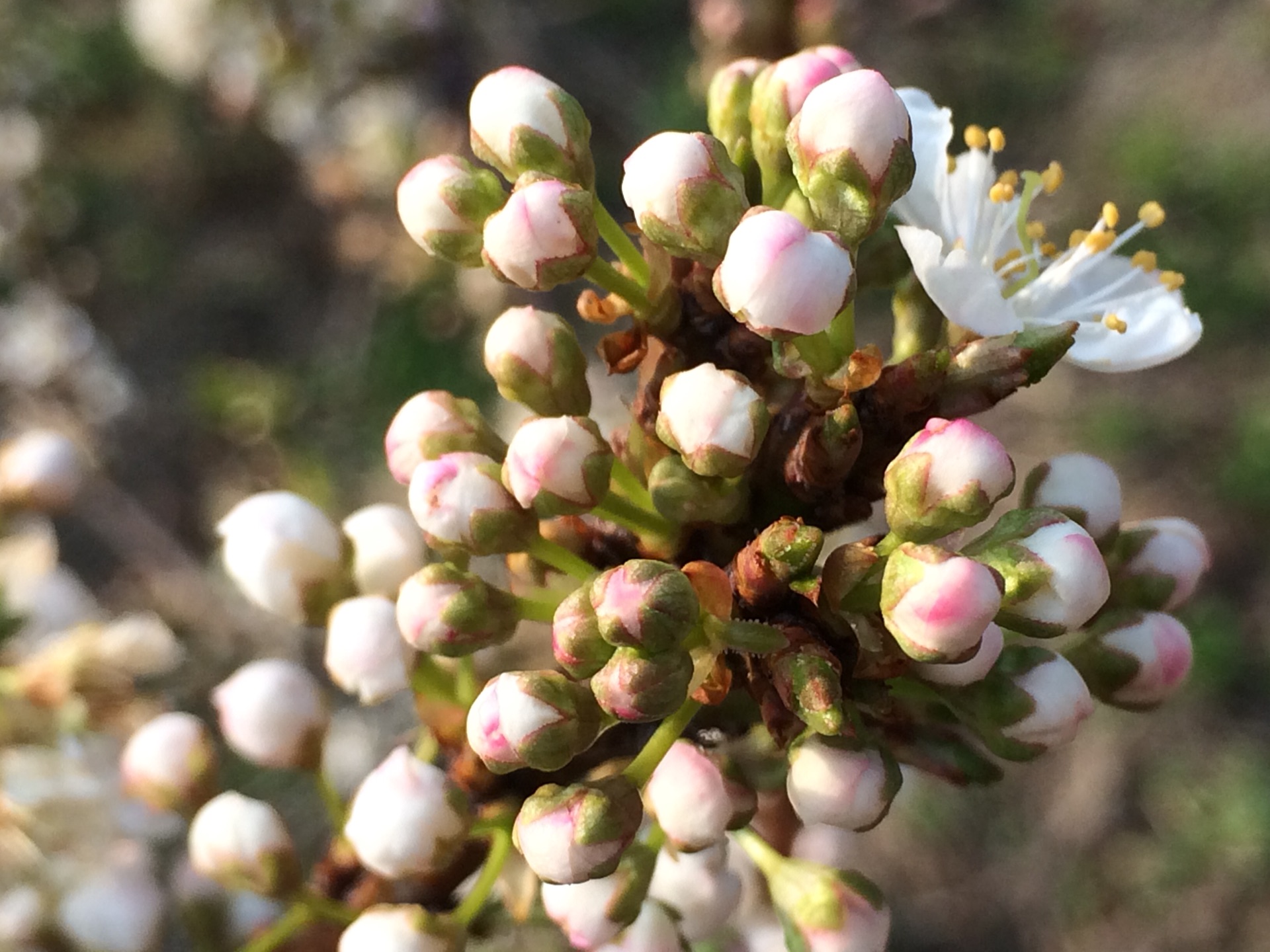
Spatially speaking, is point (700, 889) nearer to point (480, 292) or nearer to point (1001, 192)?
point (1001, 192)

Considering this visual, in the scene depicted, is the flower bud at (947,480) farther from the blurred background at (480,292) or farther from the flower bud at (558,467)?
the blurred background at (480,292)

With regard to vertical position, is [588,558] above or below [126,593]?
above

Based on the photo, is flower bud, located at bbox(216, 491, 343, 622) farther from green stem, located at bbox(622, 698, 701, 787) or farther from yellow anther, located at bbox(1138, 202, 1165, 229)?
yellow anther, located at bbox(1138, 202, 1165, 229)

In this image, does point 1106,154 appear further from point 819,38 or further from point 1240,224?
point 819,38

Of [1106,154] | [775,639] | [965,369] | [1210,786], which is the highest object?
[965,369]

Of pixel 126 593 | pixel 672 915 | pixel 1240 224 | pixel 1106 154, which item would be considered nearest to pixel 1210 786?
pixel 1240 224

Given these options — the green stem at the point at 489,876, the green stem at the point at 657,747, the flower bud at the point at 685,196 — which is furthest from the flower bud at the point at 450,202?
the green stem at the point at 489,876

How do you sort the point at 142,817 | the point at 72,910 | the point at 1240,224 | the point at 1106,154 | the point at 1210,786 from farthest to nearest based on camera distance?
the point at 1106,154
the point at 1240,224
the point at 1210,786
the point at 142,817
the point at 72,910

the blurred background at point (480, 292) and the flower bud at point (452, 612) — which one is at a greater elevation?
the flower bud at point (452, 612)
